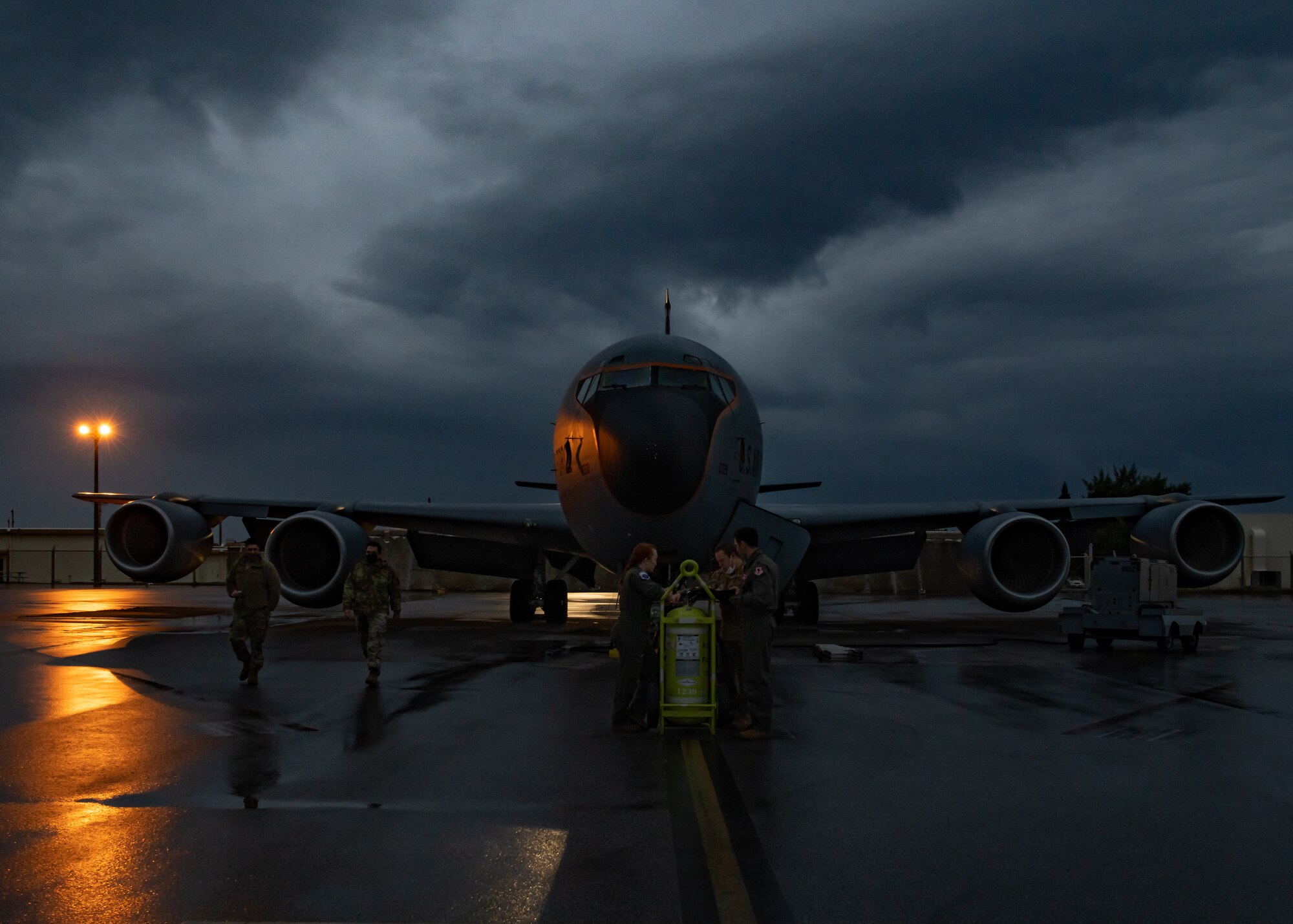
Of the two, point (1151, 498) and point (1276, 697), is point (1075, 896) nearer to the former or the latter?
point (1276, 697)

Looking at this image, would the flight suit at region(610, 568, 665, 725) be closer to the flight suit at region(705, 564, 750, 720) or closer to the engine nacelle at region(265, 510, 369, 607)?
the flight suit at region(705, 564, 750, 720)

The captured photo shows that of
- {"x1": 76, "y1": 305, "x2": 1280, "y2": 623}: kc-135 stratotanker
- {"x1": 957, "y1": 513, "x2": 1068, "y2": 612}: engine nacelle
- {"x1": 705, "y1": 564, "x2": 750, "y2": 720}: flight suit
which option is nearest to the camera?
{"x1": 705, "y1": 564, "x2": 750, "y2": 720}: flight suit

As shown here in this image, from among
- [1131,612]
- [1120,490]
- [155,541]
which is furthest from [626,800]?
[1120,490]

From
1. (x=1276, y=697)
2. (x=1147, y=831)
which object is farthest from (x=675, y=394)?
(x=1147, y=831)

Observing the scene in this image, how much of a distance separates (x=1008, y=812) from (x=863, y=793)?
0.83 m

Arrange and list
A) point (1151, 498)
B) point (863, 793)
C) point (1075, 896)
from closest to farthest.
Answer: point (1075, 896), point (863, 793), point (1151, 498)

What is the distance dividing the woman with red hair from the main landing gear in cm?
1340

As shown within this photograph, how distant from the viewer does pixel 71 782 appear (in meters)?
6.42

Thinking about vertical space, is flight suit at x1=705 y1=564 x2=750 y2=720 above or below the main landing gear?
above

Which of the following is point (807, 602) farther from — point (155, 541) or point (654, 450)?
point (155, 541)

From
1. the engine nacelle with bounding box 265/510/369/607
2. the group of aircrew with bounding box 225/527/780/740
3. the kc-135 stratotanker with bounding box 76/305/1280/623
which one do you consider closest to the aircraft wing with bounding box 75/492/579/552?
the kc-135 stratotanker with bounding box 76/305/1280/623

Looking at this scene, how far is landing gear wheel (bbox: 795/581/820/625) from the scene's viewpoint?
21.8 m

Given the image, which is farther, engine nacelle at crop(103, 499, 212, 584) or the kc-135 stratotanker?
engine nacelle at crop(103, 499, 212, 584)

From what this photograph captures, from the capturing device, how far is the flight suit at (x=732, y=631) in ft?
28.8
